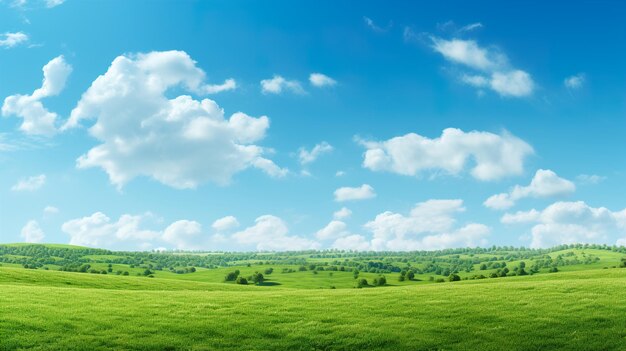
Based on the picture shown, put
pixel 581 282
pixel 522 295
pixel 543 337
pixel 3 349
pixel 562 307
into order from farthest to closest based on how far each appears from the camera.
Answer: pixel 581 282, pixel 522 295, pixel 562 307, pixel 543 337, pixel 3 349

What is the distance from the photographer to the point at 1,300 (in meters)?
39.8

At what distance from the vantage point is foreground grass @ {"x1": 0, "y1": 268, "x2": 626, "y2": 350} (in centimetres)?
3400

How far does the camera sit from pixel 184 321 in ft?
123

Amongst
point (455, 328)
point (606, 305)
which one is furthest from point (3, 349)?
point (606, 305)

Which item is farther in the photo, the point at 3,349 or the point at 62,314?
the point at 62,314

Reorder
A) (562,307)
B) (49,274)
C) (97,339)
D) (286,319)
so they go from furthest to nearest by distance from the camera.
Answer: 1. (49,274)
2. (562,307)
3. (286,319)
4. (97,339)

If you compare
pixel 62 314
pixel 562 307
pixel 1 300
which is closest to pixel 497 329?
pixel 562 307

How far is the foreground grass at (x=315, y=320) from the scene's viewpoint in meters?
34.0

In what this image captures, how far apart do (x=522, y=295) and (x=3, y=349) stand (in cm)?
3821

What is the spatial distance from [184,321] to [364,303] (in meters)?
14.4

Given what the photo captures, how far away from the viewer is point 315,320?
38.4 m

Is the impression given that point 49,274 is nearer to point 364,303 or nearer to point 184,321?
point 184,321

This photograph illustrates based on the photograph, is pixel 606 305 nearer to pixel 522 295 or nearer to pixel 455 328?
pixel 522 295

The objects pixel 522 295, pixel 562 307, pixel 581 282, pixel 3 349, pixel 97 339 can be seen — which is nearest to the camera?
pixel 3 349
